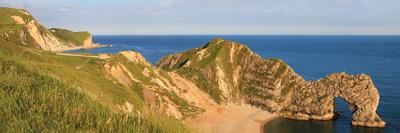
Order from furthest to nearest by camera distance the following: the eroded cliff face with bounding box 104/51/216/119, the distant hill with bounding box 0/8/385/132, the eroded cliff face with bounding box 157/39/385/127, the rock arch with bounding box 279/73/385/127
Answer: the eroded cliff face with bounding box 157/39/385/127 → the rock arch with bounding box 279/73/385/127 → the eroded cliff face with bounding box 104/51/216/119 → the distant hill with bounding box 0/8/385/132

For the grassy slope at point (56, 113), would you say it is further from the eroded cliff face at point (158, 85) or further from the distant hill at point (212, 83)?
the eroded cliff face at point (158, 85)

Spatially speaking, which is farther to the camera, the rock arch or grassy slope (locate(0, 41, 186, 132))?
the rock arch

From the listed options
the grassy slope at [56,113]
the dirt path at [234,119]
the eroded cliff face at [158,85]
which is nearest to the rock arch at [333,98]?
the dirt path at [234,119]

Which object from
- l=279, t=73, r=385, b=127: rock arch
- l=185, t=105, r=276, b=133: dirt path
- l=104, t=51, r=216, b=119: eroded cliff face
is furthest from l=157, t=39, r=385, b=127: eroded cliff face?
l=104, t=51, r=216, b=119: eroded cliff face

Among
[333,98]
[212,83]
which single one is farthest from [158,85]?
[333,98]

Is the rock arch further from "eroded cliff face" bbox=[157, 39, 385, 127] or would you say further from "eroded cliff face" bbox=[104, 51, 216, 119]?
"eroded cliff face" bbox=[104, 51, 216, 119]

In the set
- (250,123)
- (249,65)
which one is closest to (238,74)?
(249,65)

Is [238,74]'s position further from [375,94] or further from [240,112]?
[375,94]
